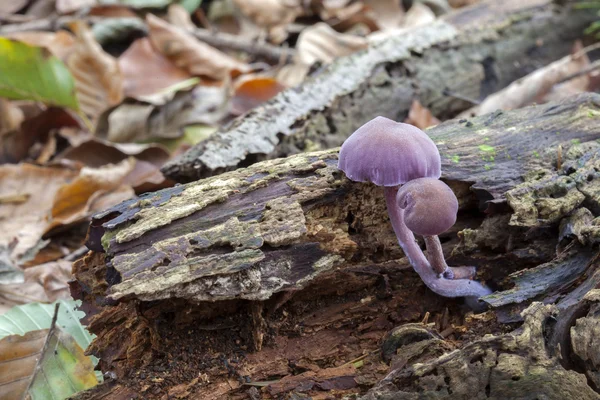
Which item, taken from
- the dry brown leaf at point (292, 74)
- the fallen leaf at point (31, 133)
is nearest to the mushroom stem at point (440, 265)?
the dry brown leaf at point (292, 74)

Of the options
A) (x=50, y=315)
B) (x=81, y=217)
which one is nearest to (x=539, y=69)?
(x=81, y=217)

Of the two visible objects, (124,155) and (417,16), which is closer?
(124,155)

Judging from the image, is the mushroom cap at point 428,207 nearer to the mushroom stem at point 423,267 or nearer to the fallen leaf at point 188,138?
the mushroom stem at point 423,267

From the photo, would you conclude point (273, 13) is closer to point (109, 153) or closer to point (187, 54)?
point (187, 54)

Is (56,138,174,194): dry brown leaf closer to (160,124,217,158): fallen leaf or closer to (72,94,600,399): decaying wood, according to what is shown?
(160,124,217,158): fallen leaf

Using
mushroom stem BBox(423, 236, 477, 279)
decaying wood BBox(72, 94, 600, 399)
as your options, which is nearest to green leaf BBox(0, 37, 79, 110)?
decaying wood BBox(72, 94, 600, 399)

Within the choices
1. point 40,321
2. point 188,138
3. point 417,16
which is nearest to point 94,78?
point 188,138

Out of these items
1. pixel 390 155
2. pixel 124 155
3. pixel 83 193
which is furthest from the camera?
pixel 124 155

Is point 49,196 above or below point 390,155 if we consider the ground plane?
below
